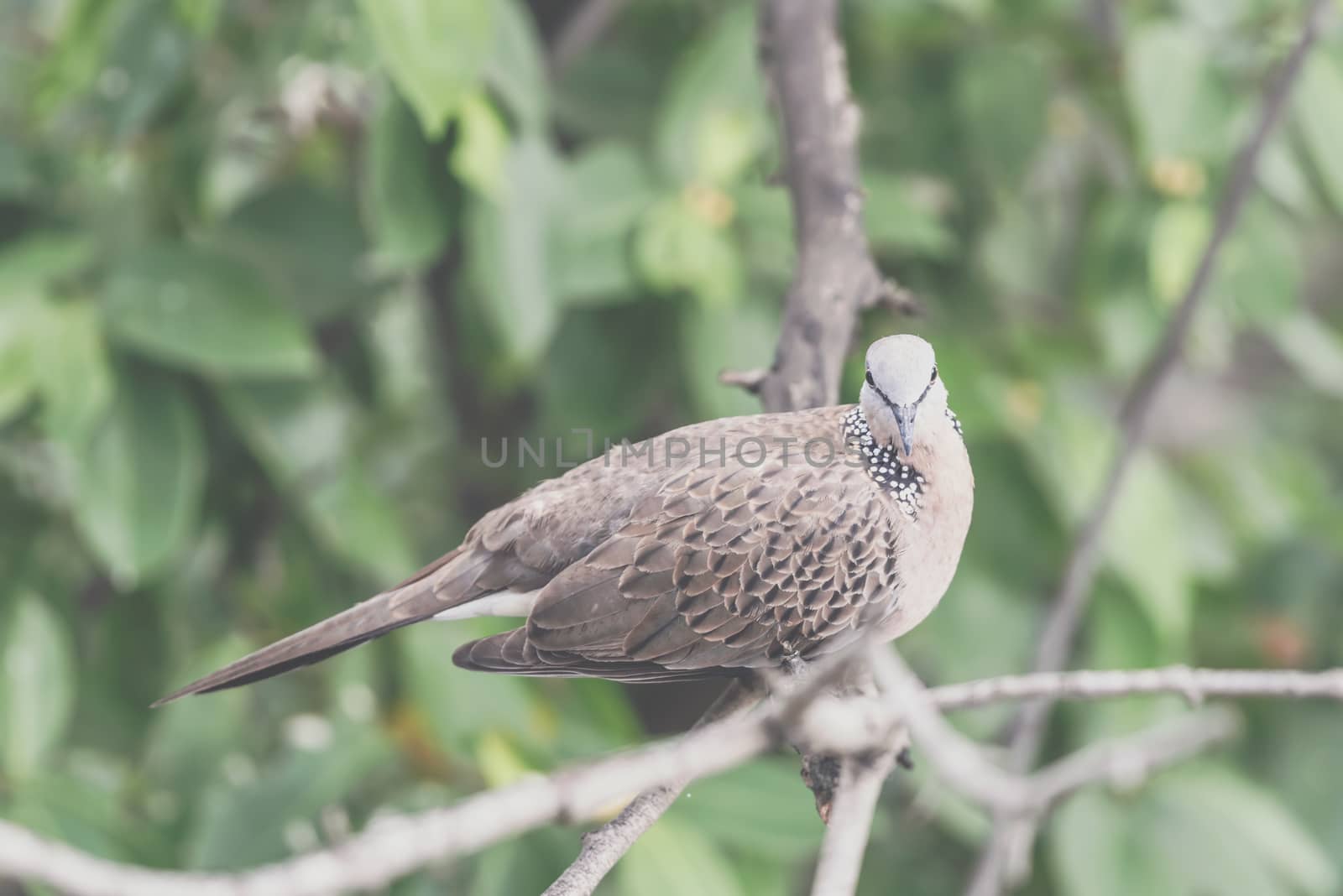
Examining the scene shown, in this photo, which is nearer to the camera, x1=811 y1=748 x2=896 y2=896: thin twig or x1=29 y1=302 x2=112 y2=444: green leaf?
x1=811 y1=748 x2=896 y2=896: thin twig

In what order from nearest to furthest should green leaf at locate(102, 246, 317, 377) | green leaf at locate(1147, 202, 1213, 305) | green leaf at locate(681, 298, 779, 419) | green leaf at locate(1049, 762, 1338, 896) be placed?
1. green leaf at locate(102, 246, 317, 377)
2. green leaf at locate(681, 298, 779, 419)
3. green leaf at locate(1147, 202, 1213, 305)
4. green leaf at locate(1049, 762, 1338, 896)

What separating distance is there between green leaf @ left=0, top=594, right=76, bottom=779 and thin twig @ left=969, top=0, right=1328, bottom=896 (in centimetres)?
218

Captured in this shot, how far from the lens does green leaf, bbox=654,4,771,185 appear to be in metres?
3.17

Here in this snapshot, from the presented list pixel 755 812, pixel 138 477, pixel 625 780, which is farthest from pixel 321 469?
pixel 625 780

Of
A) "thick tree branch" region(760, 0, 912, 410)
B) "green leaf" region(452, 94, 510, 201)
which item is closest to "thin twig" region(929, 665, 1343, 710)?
"thick tree branch" region(760, 0, 912, 410)

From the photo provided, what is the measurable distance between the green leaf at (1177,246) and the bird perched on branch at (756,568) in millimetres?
1606

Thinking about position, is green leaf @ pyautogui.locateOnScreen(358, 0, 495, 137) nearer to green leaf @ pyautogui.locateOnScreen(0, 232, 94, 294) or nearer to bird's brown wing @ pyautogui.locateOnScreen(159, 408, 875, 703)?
bird's brown wing @ pyautogui.locateOnScreen(159, 408, 875, 703)

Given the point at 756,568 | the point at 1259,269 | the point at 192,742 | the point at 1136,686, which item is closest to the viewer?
the point at 1136,686

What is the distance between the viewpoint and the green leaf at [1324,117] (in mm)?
3189

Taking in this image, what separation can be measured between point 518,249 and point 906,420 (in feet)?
4.69

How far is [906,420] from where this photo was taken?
5.89 ft

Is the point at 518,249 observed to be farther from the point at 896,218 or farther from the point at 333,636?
the point at 333,636

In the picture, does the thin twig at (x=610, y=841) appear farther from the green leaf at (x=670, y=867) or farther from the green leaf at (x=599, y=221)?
the green leaf at (x=599, y=221)

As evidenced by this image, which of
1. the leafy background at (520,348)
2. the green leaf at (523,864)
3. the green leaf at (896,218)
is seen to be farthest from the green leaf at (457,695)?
the green leaf at (896,218)
